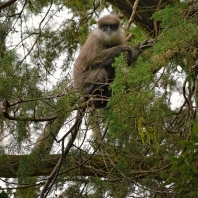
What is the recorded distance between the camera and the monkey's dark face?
7414mm

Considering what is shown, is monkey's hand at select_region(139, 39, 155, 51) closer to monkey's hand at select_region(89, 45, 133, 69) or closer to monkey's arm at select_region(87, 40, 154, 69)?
monkey's arm at select_region(87, 40, 154, 69)

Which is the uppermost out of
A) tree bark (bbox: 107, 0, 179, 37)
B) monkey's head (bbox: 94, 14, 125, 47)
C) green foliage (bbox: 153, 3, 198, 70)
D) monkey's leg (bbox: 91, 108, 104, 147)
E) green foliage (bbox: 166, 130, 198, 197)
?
tree bark (bbox: 107, 0, 179, 37)

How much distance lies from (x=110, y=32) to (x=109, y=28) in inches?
2.5

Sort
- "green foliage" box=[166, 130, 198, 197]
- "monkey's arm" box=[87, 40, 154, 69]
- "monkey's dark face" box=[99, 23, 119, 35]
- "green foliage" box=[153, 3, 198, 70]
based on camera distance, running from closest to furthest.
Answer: "green foliage" box=[166, 130, 198, 197] < "green foliage" box=[153, 3, 198, 70] < "monkey's arm" box=[87, 40, 154, 69] < "monkey's dark face" box=[99, 23, 119, 35]

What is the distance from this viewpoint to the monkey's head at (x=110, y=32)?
7.43 meters

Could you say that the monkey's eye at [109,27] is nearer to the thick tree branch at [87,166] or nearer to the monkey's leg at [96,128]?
the thick tree branch at [87,166]

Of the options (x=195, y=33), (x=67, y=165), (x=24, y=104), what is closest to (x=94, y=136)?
(x=67, y=165)

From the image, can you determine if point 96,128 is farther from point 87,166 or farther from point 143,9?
point 143,9

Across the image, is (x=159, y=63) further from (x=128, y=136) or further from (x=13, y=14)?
(x=13, y=14)

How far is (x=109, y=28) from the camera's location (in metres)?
7.43

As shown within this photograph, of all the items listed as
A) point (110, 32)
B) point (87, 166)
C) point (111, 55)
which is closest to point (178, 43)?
point (87, 166)

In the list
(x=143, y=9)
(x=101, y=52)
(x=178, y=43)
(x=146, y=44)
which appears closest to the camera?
(x=178, y=43)

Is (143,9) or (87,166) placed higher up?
(143,9)

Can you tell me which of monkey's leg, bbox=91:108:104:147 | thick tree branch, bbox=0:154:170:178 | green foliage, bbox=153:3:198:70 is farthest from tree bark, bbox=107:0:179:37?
green foliage, bbox=153:3:198:70
